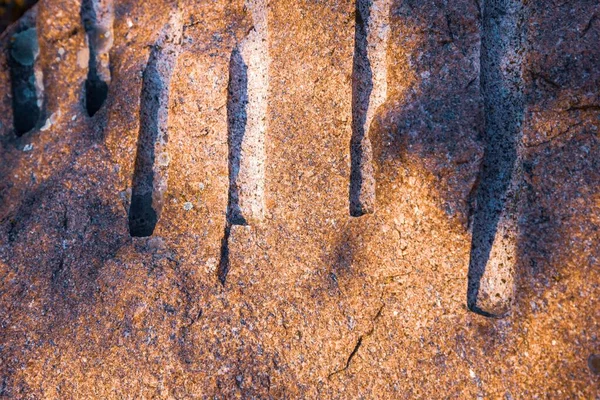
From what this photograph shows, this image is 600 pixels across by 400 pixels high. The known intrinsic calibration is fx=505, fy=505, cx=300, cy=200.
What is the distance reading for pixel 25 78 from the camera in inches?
64.6

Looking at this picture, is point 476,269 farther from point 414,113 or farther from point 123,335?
point 123,335

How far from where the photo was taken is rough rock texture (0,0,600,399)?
1.03 m

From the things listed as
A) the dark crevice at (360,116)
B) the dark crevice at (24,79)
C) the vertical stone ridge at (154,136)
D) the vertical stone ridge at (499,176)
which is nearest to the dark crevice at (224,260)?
the vertical stone ridge at (154,136)

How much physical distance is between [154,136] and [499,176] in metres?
0.91

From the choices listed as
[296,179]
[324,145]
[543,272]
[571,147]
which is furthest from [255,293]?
[571,147]

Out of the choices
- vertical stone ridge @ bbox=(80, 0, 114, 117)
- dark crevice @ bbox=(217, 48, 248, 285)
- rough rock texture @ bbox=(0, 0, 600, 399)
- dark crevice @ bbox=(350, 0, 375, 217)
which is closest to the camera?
rough rock texture @ bbox=(0, 0, 600, 399)

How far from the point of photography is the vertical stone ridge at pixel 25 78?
1610mm

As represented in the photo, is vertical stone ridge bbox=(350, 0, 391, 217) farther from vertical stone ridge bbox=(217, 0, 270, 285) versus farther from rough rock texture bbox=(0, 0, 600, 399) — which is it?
vertical stone ridge bbox=(217, 0, 270, 285)

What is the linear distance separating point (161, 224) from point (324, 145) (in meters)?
0.48

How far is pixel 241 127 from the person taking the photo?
4.47 feet

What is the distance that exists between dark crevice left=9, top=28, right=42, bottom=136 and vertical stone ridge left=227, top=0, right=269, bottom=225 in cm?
70

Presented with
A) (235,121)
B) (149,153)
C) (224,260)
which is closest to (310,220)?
(224,260)

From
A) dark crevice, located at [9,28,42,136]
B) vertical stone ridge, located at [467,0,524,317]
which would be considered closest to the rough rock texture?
vertical stone ridge, located at [467,0,524,317]

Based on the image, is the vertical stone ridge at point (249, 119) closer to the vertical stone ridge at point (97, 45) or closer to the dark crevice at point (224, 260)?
the dark crevice at point (224, 260)
